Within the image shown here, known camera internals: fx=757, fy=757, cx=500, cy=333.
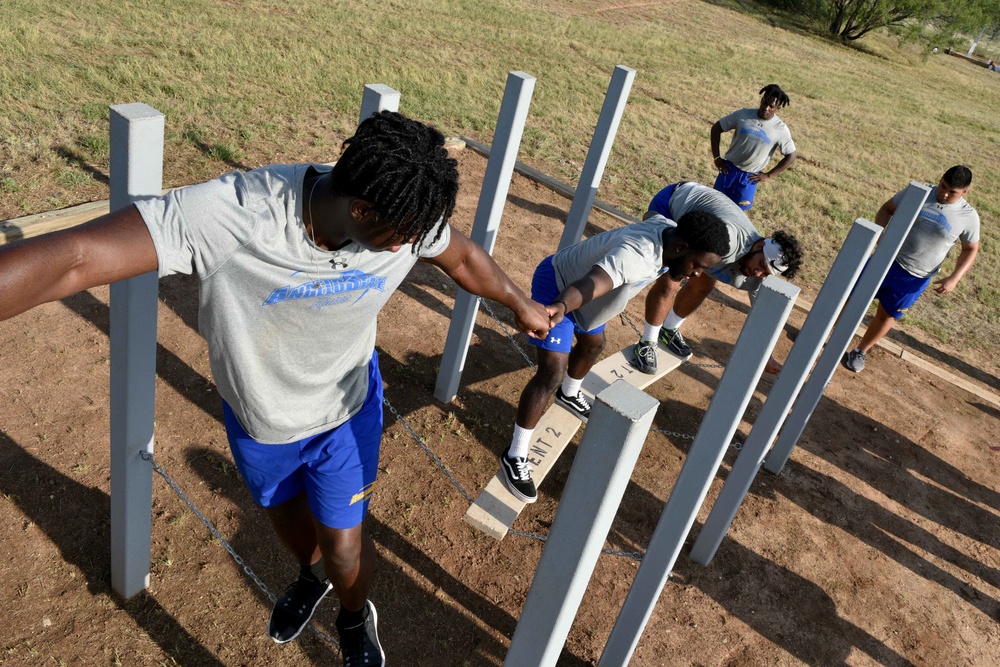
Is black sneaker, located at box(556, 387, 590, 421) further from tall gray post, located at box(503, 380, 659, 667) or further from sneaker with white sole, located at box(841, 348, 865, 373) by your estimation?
sneaker with white sole, located at box(841, 348, 865, 373)

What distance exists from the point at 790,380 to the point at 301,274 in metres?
2.49

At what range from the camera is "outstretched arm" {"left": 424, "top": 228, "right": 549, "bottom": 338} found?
2.47 m

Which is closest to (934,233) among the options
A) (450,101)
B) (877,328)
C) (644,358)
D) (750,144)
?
(877,328)

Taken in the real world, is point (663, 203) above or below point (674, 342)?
above

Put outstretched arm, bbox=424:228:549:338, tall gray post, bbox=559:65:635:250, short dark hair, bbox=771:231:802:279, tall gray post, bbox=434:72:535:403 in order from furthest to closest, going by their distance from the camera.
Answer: tall gray post, bbox=559:65:635:250 < short dark hair, bbox=771:231:802:279 < tall gray post, bbox=434:72:535:403 < outstretched arm, bbox=424:228:549:338

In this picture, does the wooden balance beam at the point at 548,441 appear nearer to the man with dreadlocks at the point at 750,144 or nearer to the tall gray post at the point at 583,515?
the tall gray post at the point at 583,515

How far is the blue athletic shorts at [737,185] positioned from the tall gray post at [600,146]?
7.16 feet

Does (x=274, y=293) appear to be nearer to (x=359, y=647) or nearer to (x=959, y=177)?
(x=359, y=647)

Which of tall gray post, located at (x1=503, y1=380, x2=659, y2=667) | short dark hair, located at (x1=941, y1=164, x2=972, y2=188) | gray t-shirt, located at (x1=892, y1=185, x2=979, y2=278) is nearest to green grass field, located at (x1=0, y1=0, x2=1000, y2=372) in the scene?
gray t-shirt, located at (x1=892, y1=185, x2=979, y2=278)

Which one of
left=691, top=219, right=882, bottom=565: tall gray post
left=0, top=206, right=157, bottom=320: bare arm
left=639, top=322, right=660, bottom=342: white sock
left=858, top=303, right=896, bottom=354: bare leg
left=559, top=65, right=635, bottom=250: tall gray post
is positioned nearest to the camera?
left=0, top=206, right=157, bottom=320: bare arm

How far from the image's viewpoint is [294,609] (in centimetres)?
292

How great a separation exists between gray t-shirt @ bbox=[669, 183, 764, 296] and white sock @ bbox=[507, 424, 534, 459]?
4.61ft

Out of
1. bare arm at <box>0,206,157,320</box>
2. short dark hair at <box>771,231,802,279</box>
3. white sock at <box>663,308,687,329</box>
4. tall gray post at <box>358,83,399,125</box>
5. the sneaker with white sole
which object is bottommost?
the sneaker with white sole

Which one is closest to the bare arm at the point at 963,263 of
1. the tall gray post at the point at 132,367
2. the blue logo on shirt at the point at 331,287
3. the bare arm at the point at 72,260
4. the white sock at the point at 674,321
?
the white sock at the point at 674,321
